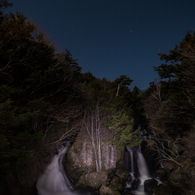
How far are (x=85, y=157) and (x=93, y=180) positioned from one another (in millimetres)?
2490

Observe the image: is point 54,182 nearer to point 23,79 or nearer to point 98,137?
point 98,137

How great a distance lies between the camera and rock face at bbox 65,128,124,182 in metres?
13.5

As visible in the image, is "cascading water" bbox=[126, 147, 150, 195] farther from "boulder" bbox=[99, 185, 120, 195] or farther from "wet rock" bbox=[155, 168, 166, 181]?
"boulder" bbox=[99, 185, 120, 195]

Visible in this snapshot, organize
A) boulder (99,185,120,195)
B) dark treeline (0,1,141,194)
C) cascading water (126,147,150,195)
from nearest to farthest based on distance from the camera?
dark treeline (0,1,141,194), boulder (99,185,120,195), cascading water (126,147,150,195)

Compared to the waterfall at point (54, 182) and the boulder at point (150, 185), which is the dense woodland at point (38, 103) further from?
the boulder at point (150, 185)

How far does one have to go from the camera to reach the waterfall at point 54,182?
449 inches

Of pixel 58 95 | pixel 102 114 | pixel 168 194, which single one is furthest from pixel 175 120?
pixel 58 95

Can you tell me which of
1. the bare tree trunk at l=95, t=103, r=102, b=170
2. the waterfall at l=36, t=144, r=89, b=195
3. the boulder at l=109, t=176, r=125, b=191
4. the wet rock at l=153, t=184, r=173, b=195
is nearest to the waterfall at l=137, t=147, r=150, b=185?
the wet rock at l=153, t=184, r=173, b=195

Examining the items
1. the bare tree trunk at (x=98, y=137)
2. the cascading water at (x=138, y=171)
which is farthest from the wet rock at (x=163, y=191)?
the bare tree trunk at (x=98, y=137)

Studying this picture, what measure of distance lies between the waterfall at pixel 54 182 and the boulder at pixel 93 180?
0.87m

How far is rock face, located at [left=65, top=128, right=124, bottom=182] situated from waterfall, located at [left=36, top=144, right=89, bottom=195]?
2.96 ft

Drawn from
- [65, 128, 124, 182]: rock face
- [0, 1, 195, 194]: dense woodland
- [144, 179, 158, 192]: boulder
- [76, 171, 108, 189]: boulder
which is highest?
[0, 1, 195, 194]: dense woodland

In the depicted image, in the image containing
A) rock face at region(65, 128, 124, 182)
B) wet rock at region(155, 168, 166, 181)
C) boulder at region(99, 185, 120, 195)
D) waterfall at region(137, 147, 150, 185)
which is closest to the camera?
boulder at region(99, 185, 120, 195)

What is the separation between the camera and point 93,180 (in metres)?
12.3
